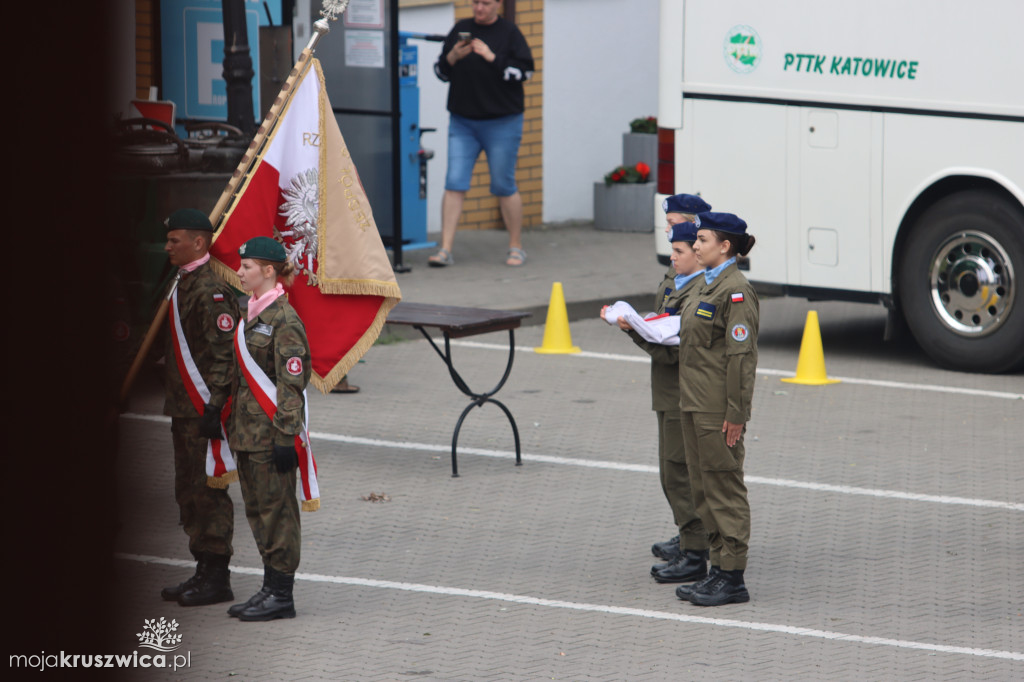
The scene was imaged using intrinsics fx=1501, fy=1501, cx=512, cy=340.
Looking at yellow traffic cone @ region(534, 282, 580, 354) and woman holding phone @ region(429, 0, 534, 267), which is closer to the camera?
yellow traffic cone @ region(534, 282, 580, 354)

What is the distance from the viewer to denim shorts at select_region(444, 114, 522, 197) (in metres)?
14.5

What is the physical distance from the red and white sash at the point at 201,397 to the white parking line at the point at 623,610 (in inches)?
26.8

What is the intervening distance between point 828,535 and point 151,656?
3.32 metres

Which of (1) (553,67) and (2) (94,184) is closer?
(2) (94,184)

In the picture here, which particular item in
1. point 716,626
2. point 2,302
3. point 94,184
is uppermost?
point 94,184

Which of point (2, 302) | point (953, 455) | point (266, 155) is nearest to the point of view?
point (2, 302)

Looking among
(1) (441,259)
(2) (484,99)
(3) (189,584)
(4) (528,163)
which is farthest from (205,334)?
(4) (528,163)

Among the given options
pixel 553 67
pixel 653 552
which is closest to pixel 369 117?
pixel 553 67

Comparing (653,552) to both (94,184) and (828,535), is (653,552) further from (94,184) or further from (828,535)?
(94,184)

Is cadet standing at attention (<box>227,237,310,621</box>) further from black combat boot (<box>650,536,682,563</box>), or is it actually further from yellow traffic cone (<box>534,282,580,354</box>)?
yellow traffic cone (<box>534,282,580,354</box>)

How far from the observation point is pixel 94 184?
2.78 m

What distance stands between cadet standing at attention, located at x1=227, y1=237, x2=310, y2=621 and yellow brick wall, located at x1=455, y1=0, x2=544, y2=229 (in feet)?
37.0

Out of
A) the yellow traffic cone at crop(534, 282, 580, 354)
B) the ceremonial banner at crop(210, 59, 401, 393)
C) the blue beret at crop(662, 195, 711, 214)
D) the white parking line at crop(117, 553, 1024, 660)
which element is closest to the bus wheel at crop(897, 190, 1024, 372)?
the yellow traffic cone at crop(534, 282, 580, 354)

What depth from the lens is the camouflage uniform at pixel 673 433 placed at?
6449mm
